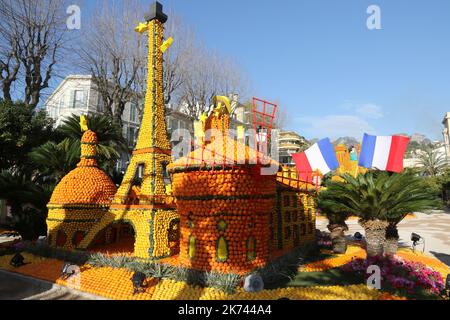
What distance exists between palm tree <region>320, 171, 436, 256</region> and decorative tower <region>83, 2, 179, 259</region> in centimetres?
720

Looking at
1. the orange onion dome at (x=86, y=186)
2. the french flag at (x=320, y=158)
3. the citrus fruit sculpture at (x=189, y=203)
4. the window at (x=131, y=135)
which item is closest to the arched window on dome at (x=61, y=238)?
the citrus fruit sculpture at (x=189, y=203)

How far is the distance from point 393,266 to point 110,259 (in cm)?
1002

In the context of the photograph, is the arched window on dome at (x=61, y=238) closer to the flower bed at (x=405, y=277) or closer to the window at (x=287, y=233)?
the window at (x=287, y=233)

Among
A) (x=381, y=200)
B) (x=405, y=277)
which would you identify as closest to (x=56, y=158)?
(x=381, y=200)

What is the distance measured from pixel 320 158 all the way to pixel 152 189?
723cm

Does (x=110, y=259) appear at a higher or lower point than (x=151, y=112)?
lower

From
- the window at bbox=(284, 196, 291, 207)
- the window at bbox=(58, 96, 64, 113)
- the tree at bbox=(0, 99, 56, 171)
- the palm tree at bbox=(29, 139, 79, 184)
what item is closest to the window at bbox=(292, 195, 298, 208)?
the window at bbox=(284, 196, 291, 207)

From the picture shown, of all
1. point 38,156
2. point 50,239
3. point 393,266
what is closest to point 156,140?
point 50,239

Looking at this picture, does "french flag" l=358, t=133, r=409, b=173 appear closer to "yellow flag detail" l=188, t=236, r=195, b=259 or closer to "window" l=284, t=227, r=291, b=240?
"window" l=284, t=227, r=291, b=240

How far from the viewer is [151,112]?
13633 millimetres

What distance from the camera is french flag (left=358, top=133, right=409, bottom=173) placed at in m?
10.4

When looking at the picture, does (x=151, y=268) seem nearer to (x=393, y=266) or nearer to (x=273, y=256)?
(x=273, y=256)

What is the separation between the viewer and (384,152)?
10609 millimetres

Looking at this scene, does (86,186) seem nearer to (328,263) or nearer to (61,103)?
(328,263)
